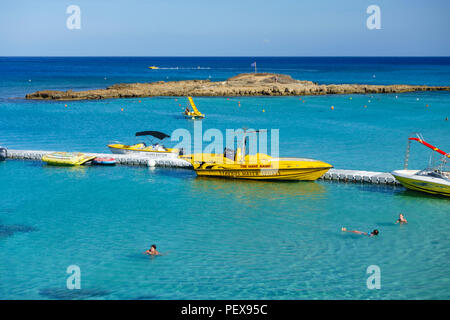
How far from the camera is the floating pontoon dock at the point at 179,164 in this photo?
30016 mm

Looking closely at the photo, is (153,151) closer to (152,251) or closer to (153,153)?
(153,153)

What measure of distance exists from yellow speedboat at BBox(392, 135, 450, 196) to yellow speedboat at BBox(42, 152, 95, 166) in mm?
22544

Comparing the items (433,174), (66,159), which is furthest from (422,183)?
(66,159)

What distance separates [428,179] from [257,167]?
1033 centimetres

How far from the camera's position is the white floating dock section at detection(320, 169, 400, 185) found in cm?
2980

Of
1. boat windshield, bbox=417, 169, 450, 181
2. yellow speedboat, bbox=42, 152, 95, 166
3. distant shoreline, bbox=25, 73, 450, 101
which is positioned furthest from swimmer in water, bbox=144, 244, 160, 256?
distant shoreline, bbox=25, 73, 450, 101

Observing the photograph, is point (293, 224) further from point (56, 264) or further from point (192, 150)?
point (192, 150)

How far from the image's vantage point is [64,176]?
33.2m

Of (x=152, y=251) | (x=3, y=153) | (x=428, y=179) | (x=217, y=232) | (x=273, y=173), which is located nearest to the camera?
(x=152, y=251)

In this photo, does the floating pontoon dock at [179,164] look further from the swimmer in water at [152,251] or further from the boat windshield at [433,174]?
the swimmer in water at [152,251]

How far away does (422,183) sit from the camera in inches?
1070
